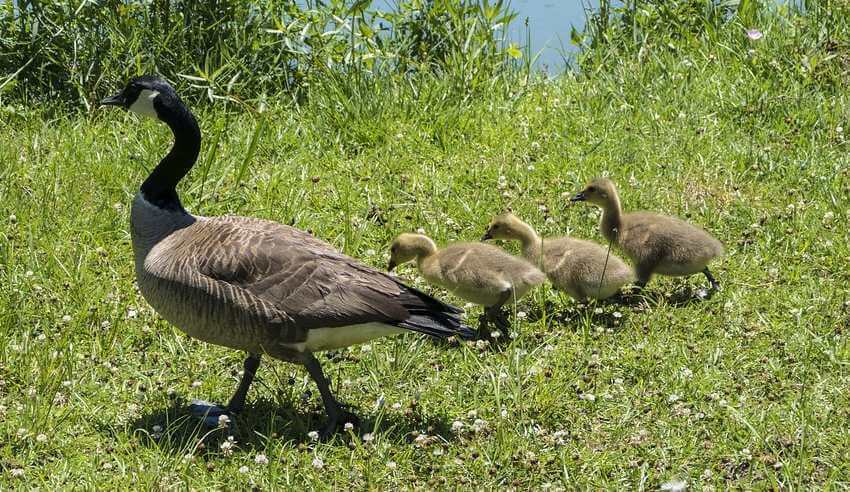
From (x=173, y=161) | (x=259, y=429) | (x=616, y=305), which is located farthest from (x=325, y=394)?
(x=616, y=305)

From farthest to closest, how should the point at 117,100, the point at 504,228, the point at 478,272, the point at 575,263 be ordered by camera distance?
the point at 504,228
the point at 575,263
the point at 478,272
the point at 117,100

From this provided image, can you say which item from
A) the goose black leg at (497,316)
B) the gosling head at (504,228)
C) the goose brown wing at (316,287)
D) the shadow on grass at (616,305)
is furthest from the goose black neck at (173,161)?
the shadow on grass at (616,305)

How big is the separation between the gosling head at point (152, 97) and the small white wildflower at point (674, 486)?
287 cm

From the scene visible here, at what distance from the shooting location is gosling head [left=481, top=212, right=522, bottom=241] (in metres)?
6.69

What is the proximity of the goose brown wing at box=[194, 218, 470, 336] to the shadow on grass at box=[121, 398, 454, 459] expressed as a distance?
0.45 m

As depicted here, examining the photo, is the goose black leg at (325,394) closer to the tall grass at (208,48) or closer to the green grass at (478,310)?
the green grass at (478,310)

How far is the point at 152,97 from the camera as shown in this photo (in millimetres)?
5707

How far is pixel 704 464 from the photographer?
5.12 meters

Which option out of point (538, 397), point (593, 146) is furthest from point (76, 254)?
point (593, 146)

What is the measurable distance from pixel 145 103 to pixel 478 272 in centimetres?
189

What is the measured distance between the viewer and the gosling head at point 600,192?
6793 mm

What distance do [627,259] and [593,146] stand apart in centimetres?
124

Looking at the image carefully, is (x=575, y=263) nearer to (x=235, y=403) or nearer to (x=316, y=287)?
(x=316, y=287)

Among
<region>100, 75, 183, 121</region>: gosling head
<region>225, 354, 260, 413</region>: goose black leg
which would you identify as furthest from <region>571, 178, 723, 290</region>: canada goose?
<region>100, 75, 183, 121</region>: gosling head
